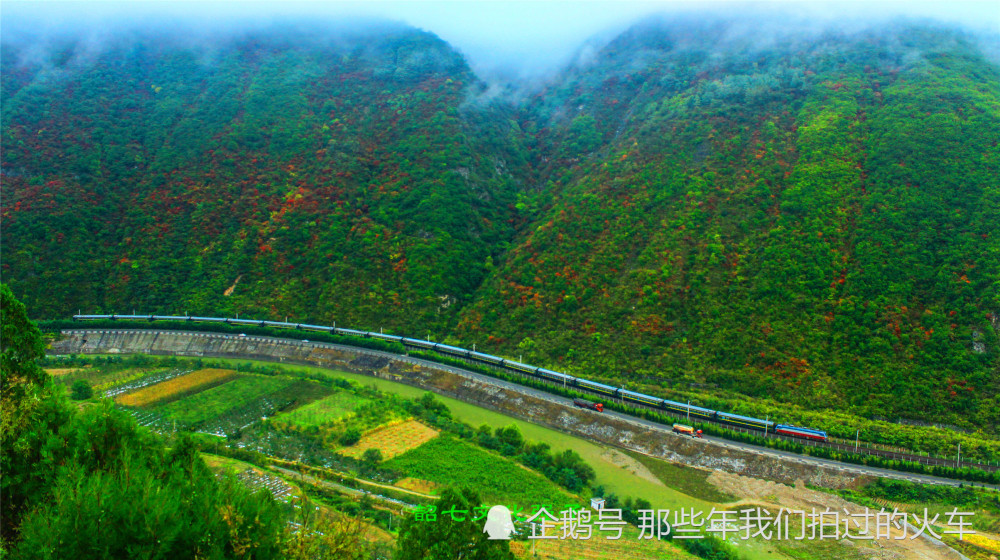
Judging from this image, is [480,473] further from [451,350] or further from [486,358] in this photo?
[451,350]

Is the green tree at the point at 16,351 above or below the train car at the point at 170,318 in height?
above

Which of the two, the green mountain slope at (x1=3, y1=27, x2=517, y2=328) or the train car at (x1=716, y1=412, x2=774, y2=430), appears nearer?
the train car at (x1=716, y1=412, x2=774, y2=430)

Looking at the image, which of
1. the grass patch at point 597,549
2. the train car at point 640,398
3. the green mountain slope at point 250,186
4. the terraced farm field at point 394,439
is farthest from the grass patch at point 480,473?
the green mountain slope at point 250,186

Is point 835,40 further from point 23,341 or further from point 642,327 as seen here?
point 23,341

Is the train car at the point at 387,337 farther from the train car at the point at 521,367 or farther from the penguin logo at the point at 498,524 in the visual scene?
the penguin logo at the point at 498,524

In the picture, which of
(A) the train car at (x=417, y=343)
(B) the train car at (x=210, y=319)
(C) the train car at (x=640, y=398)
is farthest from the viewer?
(B) the train car at (x=210, y=319)

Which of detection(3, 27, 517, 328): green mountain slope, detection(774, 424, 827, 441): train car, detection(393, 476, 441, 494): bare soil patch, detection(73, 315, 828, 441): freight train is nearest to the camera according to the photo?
detection(393, 476, 441, 494): bare soil patch

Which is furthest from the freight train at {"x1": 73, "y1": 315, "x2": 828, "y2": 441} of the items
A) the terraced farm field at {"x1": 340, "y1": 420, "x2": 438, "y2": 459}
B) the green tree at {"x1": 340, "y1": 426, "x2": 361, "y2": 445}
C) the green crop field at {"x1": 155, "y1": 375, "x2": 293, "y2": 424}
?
the green tree at {"x1": 340, "y1": 426, "x2": 361, "y2": 445}

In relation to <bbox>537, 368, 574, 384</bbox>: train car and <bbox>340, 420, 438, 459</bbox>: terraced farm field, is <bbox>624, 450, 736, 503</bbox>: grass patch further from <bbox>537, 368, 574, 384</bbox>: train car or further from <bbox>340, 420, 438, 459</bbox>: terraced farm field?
<bbox>340, 420, 438, 459</bbox>: terraced farm field
